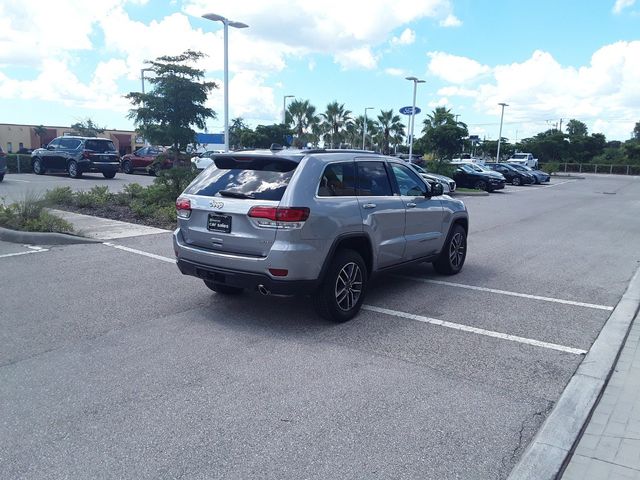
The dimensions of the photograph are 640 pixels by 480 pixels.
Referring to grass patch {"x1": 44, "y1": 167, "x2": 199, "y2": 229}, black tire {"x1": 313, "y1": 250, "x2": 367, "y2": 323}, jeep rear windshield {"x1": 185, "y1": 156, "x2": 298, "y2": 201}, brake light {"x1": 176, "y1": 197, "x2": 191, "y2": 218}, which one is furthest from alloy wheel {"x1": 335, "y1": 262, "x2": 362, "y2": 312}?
grass patch {"x1": 44, "y1": 167, "x2": 199, "y2": 229}

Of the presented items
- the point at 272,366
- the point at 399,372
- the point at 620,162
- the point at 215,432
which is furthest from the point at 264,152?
the point at 620,162

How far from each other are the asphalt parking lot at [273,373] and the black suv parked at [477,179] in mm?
22830

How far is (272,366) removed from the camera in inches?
185

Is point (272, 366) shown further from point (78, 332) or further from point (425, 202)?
point (425, 202)

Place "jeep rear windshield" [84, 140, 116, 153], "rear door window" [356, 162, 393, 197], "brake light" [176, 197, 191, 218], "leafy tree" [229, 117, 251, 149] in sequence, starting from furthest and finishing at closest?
"leafy tree" [229, 117, 251, 149]
"jeep rear windshield" [84, 140, 116, 153]
"rear door window" [356, 162, 393, 197]
"brake light" [176, 197, 191, 218]

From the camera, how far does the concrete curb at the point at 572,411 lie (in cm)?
330

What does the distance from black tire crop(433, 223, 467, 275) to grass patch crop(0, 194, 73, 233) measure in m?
6.88

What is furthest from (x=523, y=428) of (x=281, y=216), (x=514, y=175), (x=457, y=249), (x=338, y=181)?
(x=514, y=175)

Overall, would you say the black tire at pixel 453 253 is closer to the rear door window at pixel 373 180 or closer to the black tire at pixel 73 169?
the rear door window at pixel 373 180

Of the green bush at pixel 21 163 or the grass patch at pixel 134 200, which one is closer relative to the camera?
the grass patch at pixel 134 200

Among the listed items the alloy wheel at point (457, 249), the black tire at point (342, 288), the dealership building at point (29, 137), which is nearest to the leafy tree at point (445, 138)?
the alloy wheel at point (457, 249)

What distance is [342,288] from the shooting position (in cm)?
583

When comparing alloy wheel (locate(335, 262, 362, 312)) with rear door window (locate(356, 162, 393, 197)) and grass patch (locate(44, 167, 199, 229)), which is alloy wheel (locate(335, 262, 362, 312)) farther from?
grass patch (locate(44, 167, 199, 229))

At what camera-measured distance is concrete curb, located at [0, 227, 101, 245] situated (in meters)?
9.48
